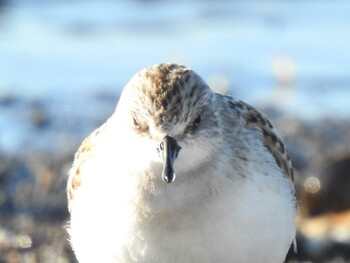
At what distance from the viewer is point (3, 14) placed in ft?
50.5

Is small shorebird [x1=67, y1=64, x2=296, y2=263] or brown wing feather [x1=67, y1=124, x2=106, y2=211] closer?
small shorebird [x1=67, y1=64, x2=296, y2=263]

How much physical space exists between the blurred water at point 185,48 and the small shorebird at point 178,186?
18.8 ft

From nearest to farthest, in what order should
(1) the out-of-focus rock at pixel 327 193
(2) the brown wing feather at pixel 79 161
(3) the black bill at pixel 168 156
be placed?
Result: (3) the black bill at pixel 168 156, (2) the brown wing feather at pixel 79 161, (1) the out-of-focus rock at pixel 327 193

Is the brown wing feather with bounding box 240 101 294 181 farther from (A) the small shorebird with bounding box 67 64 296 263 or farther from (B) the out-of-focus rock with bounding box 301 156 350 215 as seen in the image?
(B) the out-of-focus rock with bounding box 301 156 350 215

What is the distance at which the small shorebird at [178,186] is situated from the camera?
542 centimetres

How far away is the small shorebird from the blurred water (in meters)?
5.74

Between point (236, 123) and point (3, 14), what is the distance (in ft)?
32.5

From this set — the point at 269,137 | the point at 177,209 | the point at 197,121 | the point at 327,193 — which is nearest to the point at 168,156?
the point at 197,121

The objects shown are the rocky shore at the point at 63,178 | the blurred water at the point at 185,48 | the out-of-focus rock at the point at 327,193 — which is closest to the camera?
the rocky shore at the point at 63,178

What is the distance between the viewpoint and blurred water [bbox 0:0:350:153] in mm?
12797

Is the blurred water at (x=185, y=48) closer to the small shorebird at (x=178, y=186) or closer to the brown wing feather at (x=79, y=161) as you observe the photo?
the brown wing feather at (x=79, y=161)

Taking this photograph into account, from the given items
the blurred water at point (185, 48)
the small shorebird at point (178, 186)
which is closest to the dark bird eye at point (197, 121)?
the small shorebird at point (178, 186)

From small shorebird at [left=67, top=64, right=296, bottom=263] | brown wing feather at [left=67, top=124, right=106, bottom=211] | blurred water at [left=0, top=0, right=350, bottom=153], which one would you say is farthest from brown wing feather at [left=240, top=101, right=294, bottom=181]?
blurred water at [left=0, top=0, right=350, bottom=153]

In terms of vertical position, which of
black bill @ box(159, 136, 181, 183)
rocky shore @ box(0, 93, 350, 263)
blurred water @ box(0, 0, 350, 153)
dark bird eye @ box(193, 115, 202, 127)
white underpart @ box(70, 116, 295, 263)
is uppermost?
dark bird eye @ box(193, 115, 202, 127)
